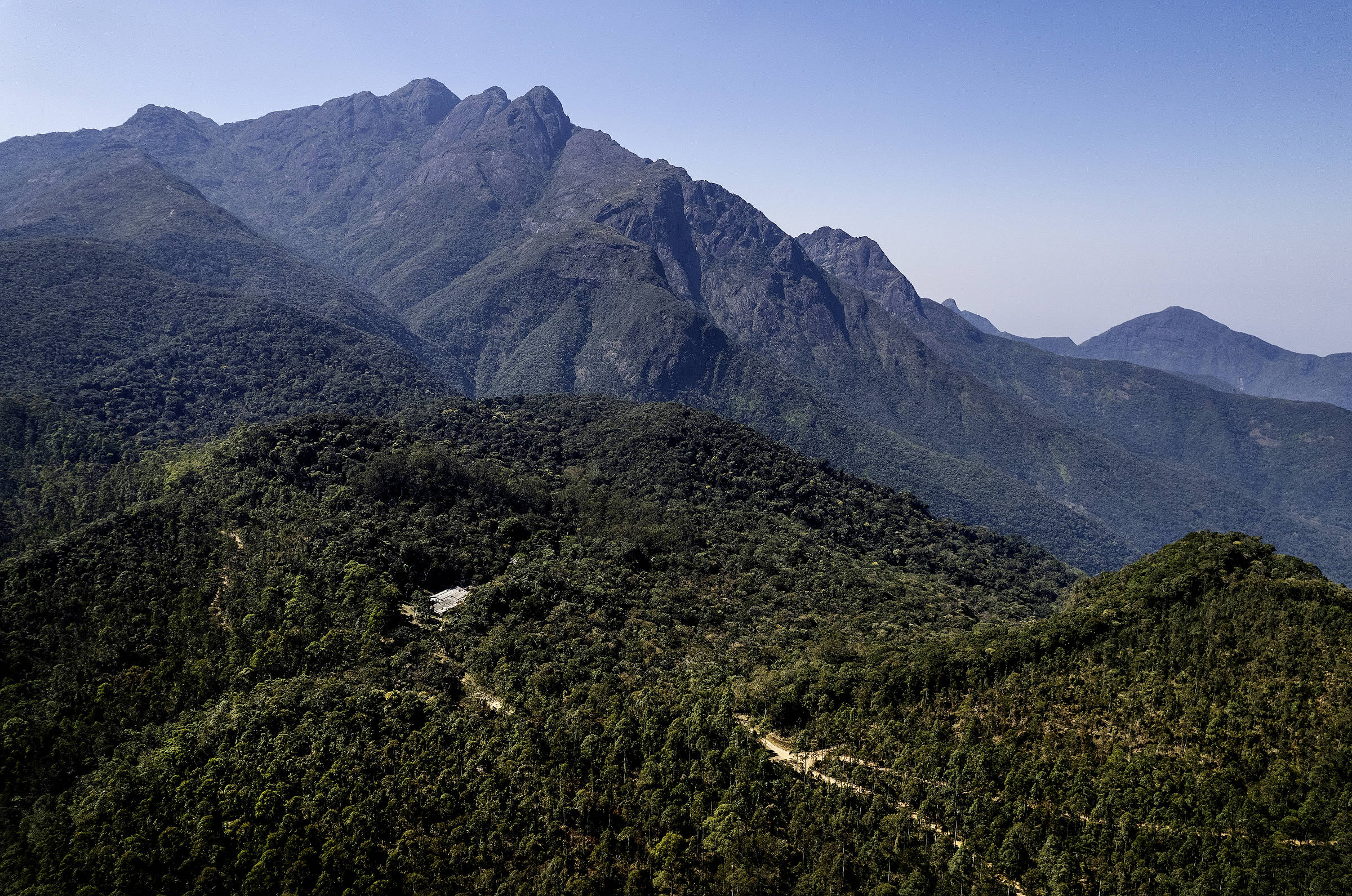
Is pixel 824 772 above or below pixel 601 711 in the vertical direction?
above

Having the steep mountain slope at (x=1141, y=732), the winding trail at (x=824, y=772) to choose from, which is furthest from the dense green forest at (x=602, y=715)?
the winding trail at (x=824, y=772)

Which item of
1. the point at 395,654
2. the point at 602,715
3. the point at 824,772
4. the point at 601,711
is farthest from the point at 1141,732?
the point at 395,654

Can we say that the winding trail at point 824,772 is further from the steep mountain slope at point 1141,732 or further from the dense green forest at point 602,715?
the steep mountain slope at point 1141,732

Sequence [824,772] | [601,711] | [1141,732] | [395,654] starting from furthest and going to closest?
1. [395,654]
2. [601,711]
3. [824,772]
4. [1141,732]

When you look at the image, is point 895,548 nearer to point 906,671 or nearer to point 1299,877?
point 906,671

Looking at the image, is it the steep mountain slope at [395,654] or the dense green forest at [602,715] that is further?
the steep mountain slope at [395,654]

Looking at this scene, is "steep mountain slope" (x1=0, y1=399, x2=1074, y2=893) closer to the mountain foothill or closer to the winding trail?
the mountain foothill

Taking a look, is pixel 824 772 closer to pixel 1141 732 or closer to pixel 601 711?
pixel 601 711

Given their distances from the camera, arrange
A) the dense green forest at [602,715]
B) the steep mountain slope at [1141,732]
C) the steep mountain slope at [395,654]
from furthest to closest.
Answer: the steep mountain slope at [395,654], the dense green forest at [602,715], the steep mountain slope at [1141,732]

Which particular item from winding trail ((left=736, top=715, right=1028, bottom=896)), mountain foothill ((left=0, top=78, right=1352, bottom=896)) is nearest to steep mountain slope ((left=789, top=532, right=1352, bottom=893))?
mountain foothill ((left=0, top=78, right=1352, bottom=896))
